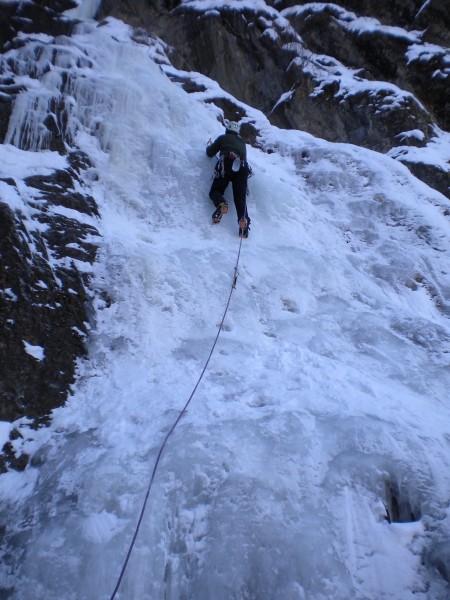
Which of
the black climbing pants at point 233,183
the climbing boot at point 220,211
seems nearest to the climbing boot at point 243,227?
the black climbing pants at point 233,183

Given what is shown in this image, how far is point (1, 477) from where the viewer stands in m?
2.64

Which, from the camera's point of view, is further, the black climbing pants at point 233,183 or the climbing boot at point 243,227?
the black climbing pants at point 233,183

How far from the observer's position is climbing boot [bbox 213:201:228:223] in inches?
201

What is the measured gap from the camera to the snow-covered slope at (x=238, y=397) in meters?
2.26

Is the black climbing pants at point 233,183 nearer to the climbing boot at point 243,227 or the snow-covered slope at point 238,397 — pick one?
the climbing boot at point 243,227

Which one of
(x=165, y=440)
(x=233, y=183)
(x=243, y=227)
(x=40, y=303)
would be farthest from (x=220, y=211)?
(x=165, y=440)

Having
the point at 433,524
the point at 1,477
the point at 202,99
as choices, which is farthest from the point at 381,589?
the point at 202,99

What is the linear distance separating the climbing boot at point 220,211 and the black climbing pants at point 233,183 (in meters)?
0.09

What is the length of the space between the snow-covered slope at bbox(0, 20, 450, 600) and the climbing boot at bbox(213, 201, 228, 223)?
14 centimetres

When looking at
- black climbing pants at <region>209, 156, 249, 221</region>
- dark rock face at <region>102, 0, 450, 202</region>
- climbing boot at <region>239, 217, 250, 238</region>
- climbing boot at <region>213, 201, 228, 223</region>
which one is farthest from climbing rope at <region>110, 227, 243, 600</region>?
dark rock face at <region>102, 0, 450, 202</region>

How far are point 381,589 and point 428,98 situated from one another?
11.9 metres

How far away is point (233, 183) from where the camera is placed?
5.34 m

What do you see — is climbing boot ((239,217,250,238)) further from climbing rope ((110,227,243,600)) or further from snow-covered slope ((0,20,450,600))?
climbing rope ((110,227,243,600))

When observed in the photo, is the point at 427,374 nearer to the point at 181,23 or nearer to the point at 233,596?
the point at 233,596
